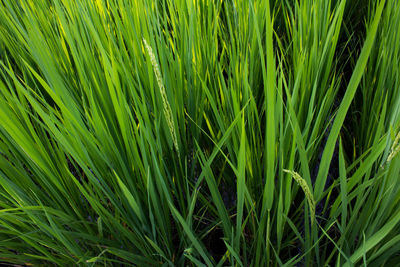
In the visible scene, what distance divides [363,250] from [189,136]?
0.40 meters

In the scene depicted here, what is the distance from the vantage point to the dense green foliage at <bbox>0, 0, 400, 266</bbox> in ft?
1.51

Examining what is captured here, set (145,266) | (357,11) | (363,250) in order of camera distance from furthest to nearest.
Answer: (357,11) < (145,266) < (363,250)

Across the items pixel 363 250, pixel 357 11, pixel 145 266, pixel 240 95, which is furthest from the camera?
pixel 357 11

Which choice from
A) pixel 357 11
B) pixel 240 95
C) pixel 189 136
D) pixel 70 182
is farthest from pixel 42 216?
pixel 357 11

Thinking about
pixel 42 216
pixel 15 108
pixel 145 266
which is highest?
pixel 15 108

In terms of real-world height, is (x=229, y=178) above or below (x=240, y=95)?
below

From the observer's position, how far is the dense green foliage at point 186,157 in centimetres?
46

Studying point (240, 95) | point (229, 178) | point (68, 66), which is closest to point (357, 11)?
point (240, 95)

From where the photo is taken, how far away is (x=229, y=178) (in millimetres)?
677

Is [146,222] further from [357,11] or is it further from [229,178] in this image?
[357,11]

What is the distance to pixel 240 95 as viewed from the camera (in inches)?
26.0

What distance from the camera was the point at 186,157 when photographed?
543mm

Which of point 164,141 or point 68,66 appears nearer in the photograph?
point 164,141

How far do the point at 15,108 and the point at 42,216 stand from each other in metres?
0.23
